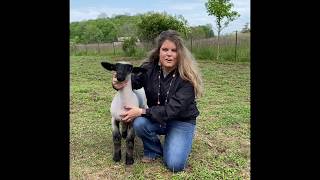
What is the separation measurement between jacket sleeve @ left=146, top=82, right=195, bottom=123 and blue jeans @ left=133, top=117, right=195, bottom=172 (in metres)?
0.17

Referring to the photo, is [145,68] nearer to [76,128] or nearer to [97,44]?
[76,128]

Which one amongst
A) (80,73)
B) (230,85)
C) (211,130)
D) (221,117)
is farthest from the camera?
(80,73)

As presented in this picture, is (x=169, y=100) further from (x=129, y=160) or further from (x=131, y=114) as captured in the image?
(x=129, y=160)

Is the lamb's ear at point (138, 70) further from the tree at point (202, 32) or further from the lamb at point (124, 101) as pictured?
the tree at point (202, 32)

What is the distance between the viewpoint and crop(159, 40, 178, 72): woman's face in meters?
4.75

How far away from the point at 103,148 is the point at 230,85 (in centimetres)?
638

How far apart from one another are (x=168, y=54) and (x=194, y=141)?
1.58m

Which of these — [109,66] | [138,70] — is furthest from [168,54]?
[109,66]

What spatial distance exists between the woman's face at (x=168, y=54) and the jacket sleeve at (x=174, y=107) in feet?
0.90

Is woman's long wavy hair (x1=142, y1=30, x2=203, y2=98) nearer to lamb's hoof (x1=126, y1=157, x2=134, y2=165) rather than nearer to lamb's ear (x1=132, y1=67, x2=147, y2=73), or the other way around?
lamb's ear (x1=132, y1=67, x2=147, y2=73)
